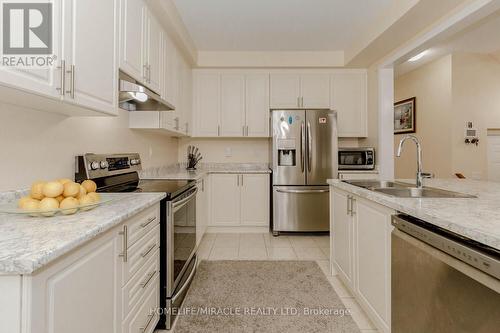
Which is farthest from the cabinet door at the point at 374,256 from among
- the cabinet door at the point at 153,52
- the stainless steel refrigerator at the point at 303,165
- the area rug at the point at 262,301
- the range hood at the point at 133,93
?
the cabinet door at the point at 153,52

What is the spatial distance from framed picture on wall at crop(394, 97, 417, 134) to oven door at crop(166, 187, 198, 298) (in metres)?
4.38

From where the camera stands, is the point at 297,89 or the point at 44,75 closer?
the point at 44,75

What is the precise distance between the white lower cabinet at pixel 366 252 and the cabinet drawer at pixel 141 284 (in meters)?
1.31

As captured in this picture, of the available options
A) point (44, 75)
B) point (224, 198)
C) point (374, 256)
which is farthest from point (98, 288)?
point (224, 198)

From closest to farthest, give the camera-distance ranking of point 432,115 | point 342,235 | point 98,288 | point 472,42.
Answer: point 98,288 → point 342,235 → point 472,42 → point 432,115

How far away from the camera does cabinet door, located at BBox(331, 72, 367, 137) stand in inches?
154

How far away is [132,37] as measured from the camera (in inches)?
72.7

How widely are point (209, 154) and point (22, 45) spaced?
3259 mm

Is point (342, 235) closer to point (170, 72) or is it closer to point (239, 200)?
point (239, 200)

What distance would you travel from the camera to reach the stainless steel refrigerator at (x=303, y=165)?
354 cm

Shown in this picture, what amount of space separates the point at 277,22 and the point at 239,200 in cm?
230

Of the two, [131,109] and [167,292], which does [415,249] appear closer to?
[167,292]

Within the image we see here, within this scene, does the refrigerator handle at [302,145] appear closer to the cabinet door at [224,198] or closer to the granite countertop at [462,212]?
the cabinet door at [224,198]

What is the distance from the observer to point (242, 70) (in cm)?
390
